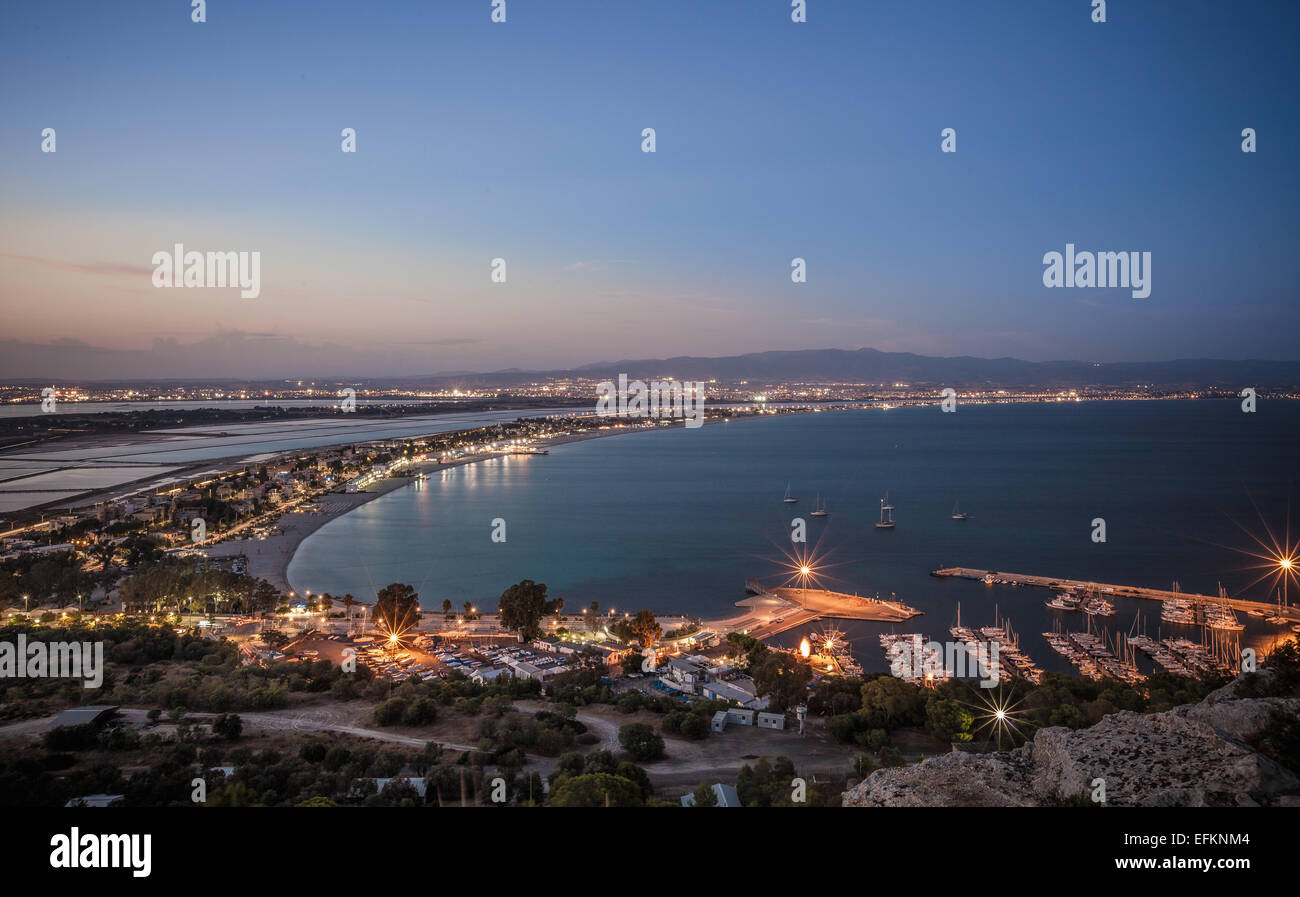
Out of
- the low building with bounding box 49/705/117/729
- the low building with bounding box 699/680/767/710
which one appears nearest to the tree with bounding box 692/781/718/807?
the low building with bounding box 699/680/767/710

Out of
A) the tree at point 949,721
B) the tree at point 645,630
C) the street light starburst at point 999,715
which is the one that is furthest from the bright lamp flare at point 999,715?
the tree at point 645,630

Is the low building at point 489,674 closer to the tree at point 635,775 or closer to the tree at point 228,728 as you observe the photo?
the tree at point 228,728

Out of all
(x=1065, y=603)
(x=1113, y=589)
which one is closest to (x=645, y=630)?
(x=1065, y=603)

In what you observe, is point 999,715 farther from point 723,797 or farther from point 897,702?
point 723,797
